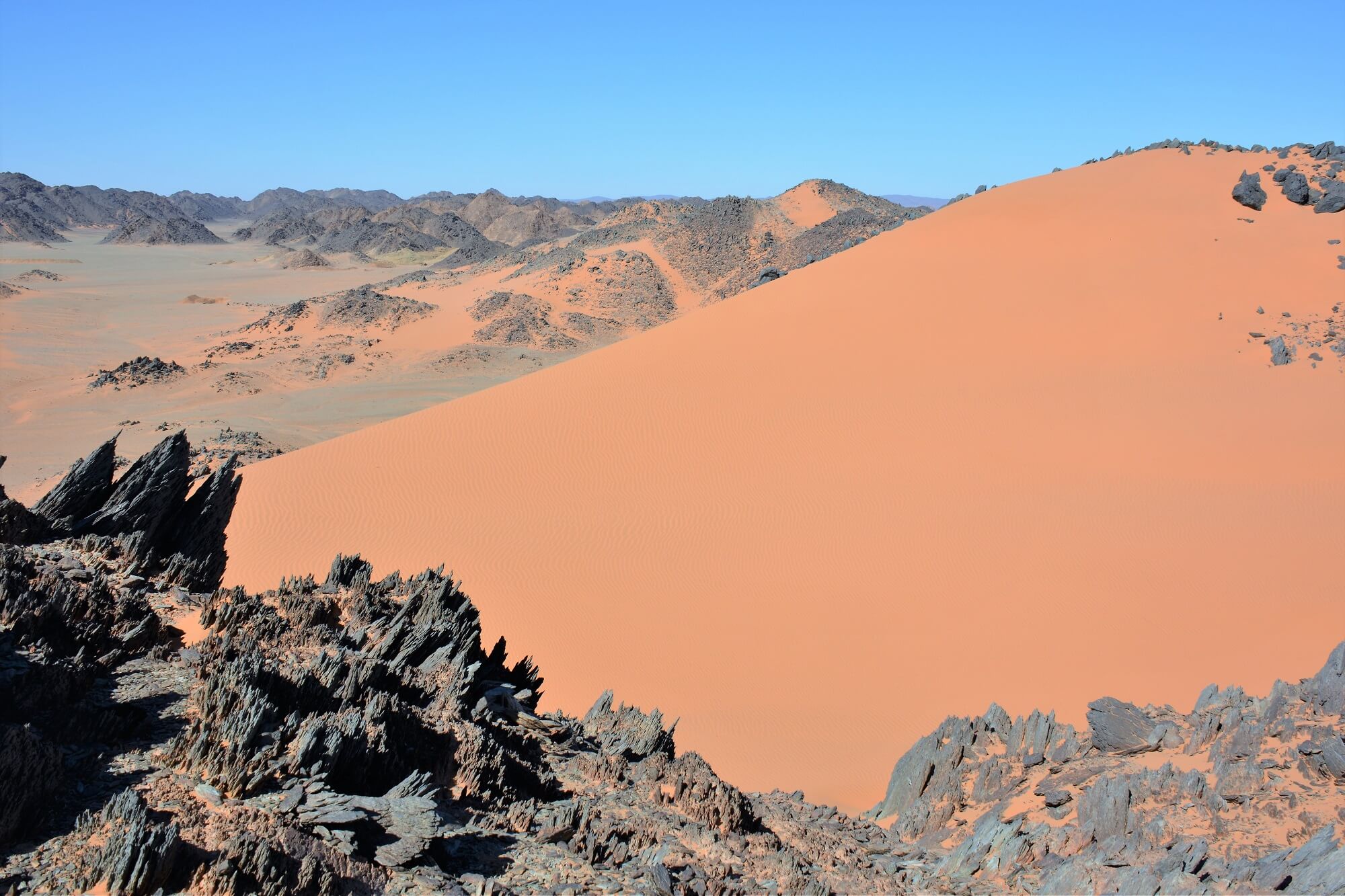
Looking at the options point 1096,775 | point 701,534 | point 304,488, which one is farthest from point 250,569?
point 1096,775

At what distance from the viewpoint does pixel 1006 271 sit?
23.7 meters

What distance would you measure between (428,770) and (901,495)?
37.1 ft

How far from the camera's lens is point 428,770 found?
5703 millimetres

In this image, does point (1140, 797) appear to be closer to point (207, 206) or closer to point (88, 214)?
point (88, 214)

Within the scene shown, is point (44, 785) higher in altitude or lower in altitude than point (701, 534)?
higher

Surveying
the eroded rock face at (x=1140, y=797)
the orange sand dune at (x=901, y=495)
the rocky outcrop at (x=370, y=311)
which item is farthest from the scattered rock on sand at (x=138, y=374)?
the eroded rock face at (x=1140, y=797)

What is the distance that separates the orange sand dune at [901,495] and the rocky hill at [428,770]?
2548mm

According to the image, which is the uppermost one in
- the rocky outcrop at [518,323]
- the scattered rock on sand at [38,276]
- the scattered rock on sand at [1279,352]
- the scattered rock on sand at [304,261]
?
the scattered rock on sand at [304,261]

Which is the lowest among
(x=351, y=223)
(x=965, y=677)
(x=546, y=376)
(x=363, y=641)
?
(x=965, y=677)

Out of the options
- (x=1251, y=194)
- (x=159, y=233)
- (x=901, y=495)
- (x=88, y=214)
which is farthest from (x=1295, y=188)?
(x=88, y=214)

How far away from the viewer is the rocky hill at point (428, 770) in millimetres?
4344

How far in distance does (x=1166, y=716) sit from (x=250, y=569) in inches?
507

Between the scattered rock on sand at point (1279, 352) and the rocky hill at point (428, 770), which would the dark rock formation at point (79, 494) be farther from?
the scattered rock on sand at point (1279, 352)

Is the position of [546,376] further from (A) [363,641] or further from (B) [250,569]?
(A) [363,641]
